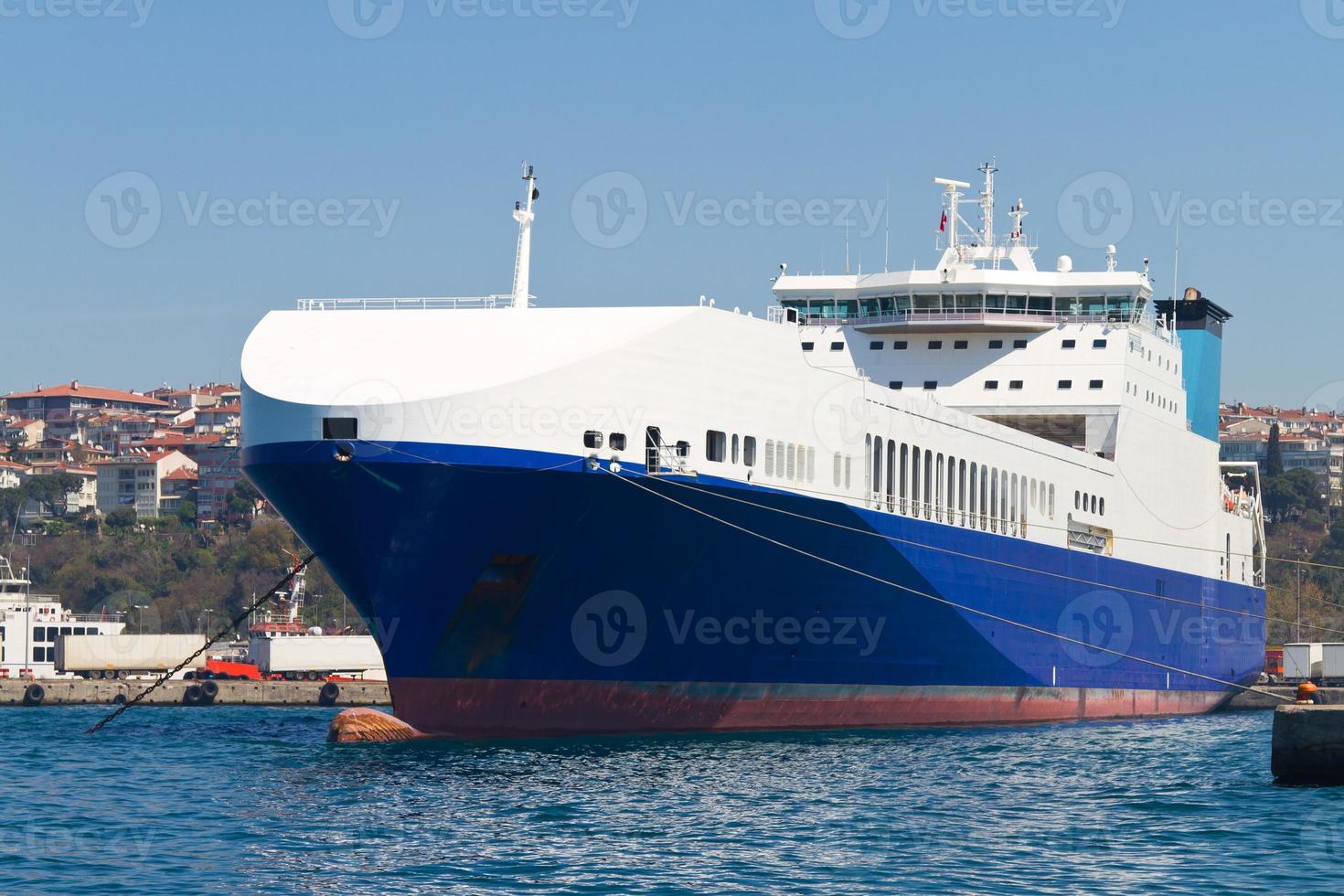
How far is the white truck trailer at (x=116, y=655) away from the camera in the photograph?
73.6 metres

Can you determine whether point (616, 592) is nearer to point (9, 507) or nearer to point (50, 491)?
point (9, 507)

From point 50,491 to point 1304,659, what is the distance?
106 metres

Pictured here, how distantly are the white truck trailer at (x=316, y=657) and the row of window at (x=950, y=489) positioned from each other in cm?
3763

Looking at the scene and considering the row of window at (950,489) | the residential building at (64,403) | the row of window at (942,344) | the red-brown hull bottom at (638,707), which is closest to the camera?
the red-brown hull bottom at (638,707)

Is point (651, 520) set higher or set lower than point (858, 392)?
lower

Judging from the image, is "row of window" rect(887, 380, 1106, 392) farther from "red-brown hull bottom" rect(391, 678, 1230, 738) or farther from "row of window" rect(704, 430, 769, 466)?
"row of window" rect(704, 430, 769, 466)

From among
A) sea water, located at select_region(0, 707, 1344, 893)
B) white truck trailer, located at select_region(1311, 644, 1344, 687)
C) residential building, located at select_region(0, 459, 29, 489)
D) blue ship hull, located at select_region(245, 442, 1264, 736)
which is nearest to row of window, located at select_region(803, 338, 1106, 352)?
blue ship hull, located at select_region(245, 442, 1264, 736)

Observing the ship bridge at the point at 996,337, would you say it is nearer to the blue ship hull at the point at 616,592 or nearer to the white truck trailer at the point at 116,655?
the blue ship hull at the point at 616,592

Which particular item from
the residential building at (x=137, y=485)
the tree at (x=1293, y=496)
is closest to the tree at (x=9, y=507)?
the residential building at (x=137, y=485)

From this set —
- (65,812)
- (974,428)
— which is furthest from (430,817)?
(974,428)

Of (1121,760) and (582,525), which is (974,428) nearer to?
(1121,760)

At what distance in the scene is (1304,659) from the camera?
7175 centimetres

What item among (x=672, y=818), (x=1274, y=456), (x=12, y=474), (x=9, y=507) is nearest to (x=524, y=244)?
(x=672, y=818)

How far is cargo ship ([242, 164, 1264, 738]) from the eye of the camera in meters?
27.0
